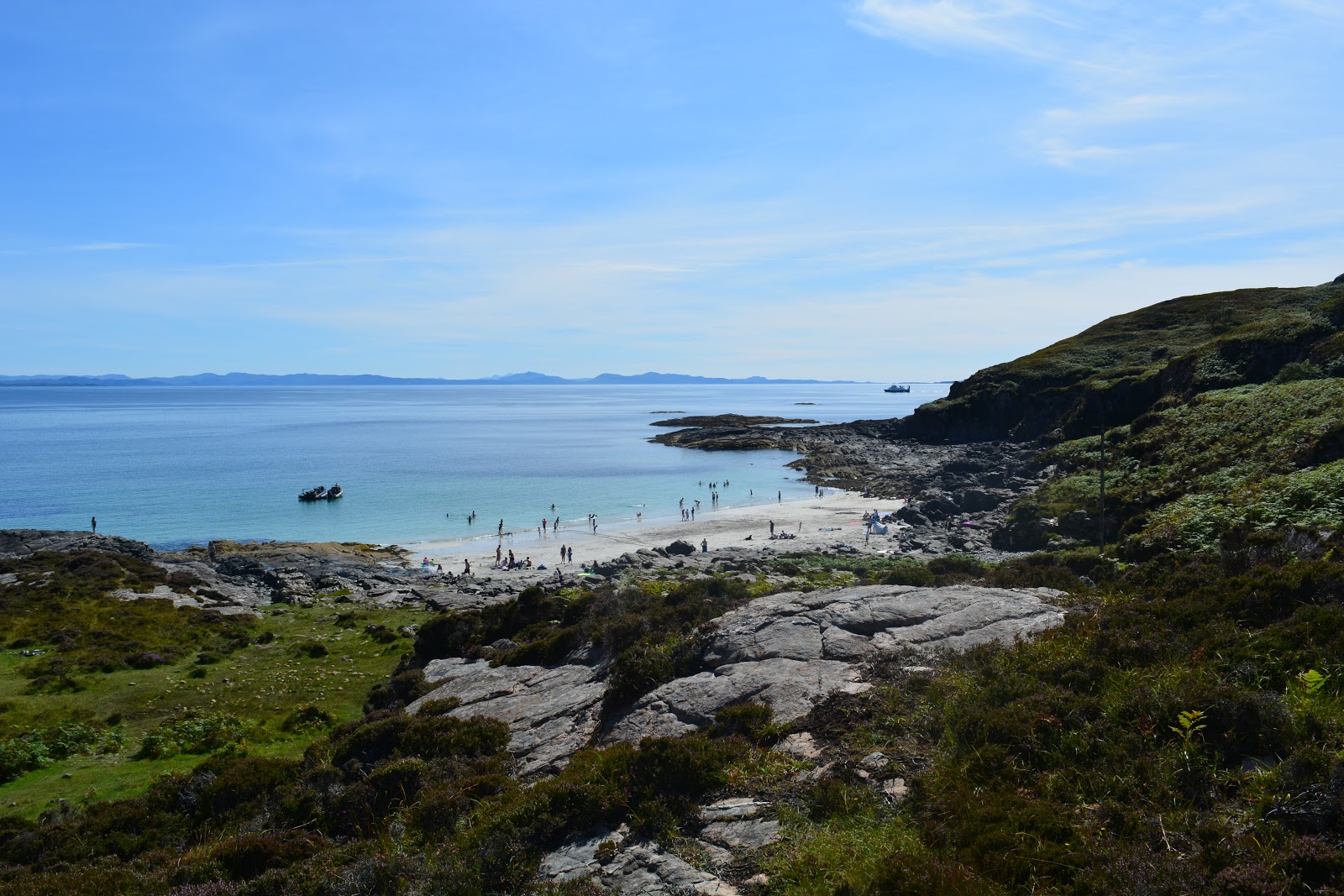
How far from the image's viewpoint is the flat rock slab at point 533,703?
1144 cm

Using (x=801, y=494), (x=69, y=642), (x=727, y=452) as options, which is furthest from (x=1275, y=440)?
(x=727, y=452)

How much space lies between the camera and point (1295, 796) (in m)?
5.88

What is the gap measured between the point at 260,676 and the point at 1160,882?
24.4m

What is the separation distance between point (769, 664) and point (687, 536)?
43352 mm

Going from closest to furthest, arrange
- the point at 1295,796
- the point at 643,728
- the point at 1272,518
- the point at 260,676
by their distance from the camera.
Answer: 1. the point at 1295,796
2. the point at 643,728
3. the point at 1272,518
4. the point at 260,676

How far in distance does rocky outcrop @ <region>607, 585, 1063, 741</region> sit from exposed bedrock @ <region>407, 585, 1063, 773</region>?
0.07 feet

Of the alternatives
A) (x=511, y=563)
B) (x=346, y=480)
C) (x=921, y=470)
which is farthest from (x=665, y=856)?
(x=346, y=480)

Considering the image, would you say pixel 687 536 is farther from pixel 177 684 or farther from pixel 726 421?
pixel 726 421

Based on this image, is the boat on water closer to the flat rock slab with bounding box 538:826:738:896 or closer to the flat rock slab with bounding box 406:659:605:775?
the flat rock slab with bounding box 406:659:605:775

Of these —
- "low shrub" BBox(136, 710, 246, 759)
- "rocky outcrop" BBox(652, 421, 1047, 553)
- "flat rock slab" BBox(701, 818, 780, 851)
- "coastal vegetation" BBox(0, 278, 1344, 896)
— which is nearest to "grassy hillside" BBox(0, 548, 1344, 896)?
"coastal vegetation" BBox(0, 278, 1344, 896)

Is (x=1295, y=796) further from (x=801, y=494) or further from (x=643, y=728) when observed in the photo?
(x=801, y=494)

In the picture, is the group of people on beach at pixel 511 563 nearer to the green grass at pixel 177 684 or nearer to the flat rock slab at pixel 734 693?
the green grass at pixel 177 684

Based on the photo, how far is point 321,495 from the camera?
2842 inches

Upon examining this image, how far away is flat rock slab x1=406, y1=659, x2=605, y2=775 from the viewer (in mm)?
11438
